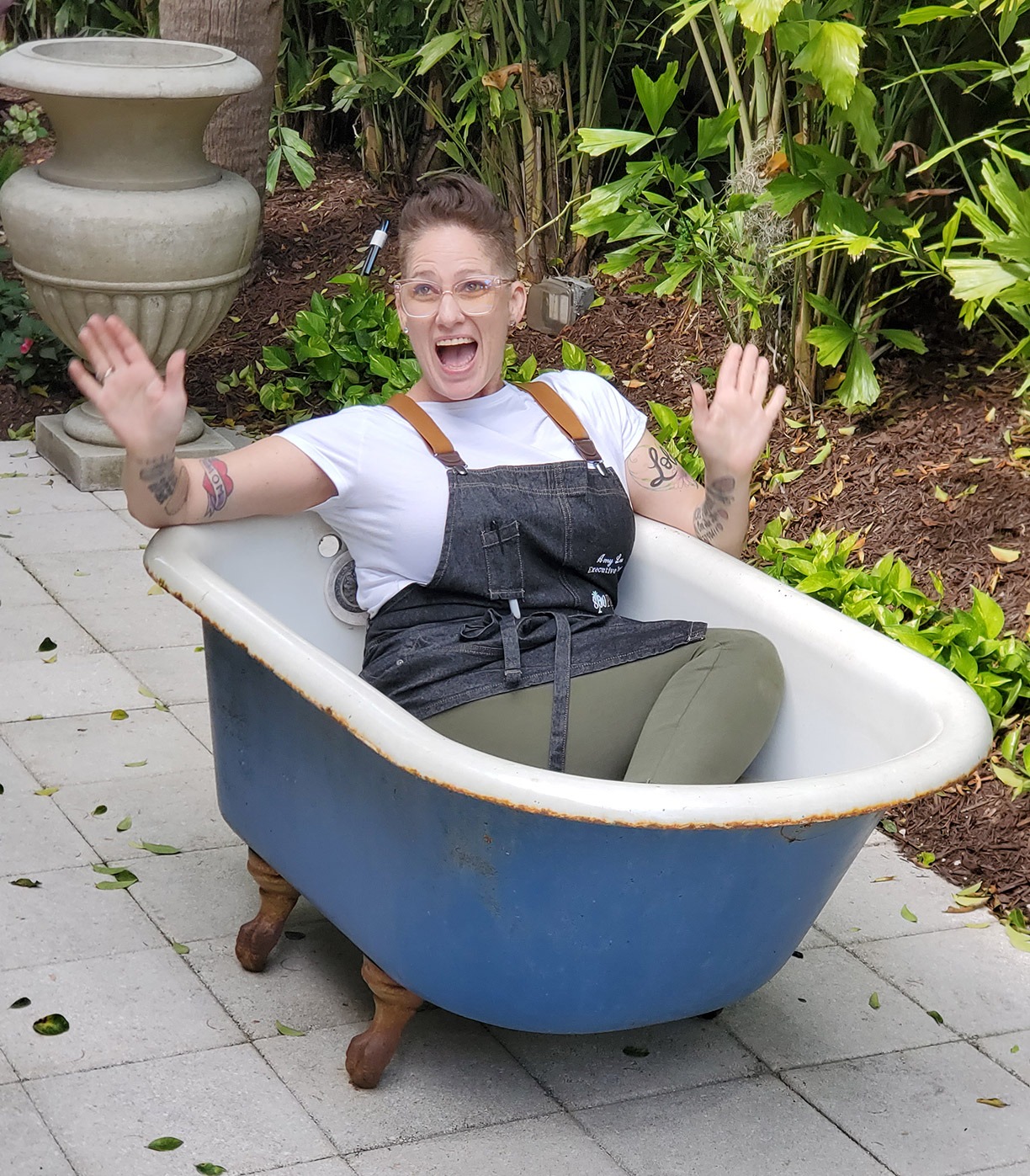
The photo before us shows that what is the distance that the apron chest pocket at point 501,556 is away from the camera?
2.34 meters

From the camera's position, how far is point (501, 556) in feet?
7.68

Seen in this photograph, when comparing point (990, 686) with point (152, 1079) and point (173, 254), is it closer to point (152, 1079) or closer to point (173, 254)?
point (152, 1079)

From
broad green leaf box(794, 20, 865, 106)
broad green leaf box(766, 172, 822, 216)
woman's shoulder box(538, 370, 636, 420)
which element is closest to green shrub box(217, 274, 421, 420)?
broad green leaf box(766, 172, 822, 216)

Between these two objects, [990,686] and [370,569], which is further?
[990,686]

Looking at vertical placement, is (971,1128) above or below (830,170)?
below

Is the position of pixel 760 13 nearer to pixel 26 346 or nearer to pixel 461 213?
pixel 461 213

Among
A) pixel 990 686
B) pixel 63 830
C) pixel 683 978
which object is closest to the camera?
pixel 683 978

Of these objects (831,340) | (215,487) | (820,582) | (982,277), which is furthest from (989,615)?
(215,487)

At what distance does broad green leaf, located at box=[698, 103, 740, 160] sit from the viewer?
404 centimetres

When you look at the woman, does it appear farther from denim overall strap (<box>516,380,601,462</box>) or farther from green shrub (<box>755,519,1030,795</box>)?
green shrub (<box>755,519,1030,795</box>)

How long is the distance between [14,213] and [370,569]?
8.57ft

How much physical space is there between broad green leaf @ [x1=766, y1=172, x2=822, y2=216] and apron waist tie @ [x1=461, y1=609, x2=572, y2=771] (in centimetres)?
173

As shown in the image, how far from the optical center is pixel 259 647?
6.84ft

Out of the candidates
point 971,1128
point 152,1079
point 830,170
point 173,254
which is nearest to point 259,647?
point 152,1079
